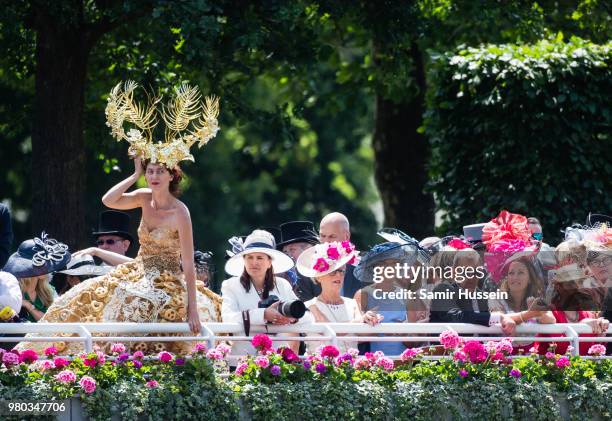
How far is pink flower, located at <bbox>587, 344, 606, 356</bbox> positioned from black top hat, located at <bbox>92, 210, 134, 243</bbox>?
3891 mm

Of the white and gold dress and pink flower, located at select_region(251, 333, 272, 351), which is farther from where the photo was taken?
the white and gold dress

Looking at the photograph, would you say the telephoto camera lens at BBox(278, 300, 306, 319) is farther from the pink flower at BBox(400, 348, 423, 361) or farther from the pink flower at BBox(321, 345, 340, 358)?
the pink flower at BBox(400, 348, 423, 361)

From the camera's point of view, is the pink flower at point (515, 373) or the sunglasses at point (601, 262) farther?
the sunglasses at point (601, 262)

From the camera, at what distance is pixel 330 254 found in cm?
880

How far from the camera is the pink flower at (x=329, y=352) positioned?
7.92m

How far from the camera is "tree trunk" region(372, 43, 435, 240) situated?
640 inches

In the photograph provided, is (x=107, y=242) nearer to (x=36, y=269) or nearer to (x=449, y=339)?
(x=36, y=269)

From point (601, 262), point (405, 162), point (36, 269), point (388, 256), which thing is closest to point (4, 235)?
point (36, 269)

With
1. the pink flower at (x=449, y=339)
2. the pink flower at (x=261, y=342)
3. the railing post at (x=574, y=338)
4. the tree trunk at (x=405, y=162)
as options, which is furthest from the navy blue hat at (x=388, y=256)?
the tree trunk at (x=405, y=162)

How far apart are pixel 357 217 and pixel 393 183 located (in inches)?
673

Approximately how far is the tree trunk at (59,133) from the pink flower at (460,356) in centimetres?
497

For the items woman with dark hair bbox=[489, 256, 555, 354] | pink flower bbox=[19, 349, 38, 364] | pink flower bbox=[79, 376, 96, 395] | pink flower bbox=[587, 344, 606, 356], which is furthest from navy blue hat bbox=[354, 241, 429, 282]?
pink flower bbox=[19, 349, 38, 364]

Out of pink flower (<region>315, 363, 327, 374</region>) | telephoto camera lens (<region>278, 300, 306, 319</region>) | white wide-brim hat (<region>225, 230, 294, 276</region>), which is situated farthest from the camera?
white wide-brim hat (<region>225, 230, 294, 276</region>)

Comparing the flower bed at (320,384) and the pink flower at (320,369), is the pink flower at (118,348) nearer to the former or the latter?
the flower bed at (320,384)
